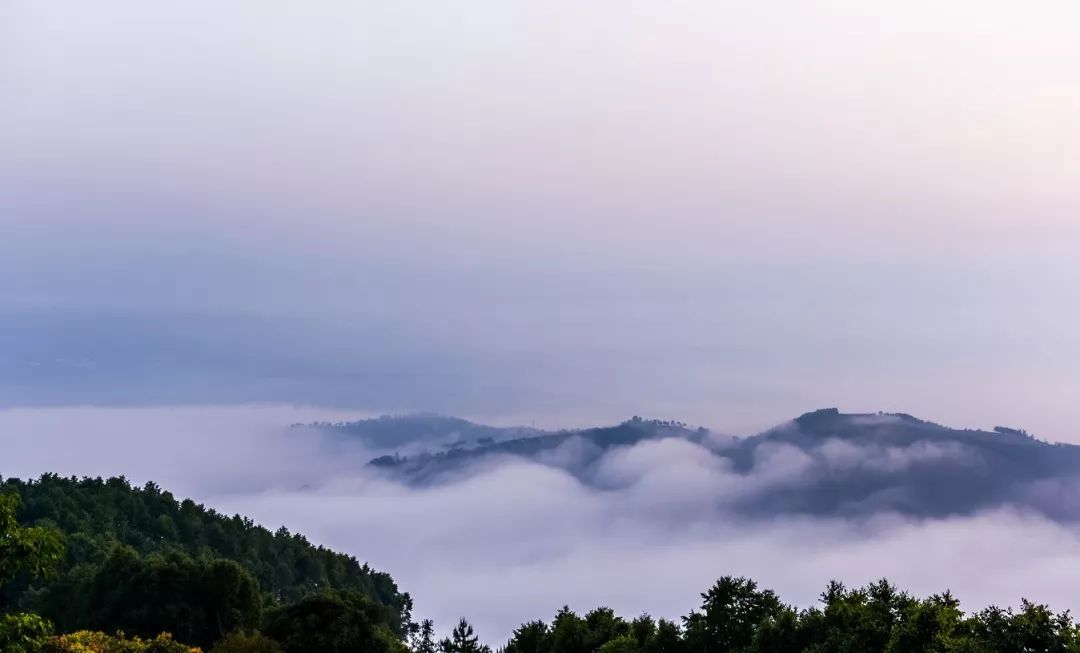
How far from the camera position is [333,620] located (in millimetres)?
57875

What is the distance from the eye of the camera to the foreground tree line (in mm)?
37000

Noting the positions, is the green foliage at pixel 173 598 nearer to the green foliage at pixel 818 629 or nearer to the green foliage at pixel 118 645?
the green foliage at pixel 118 645

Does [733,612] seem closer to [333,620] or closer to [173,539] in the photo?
[333,620]

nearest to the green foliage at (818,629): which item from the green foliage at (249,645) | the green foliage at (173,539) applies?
the green foliage at (249,645)

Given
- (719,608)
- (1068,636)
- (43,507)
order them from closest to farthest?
(1068,636)
(719,608)
(43,507)

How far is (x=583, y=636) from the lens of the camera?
5178cm

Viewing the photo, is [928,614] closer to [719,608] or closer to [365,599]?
[719,608]

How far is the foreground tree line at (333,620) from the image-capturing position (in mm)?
37000

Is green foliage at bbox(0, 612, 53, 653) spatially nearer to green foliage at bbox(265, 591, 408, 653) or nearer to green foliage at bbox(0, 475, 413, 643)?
green foliage at bbox(265, 591, 408, 653)

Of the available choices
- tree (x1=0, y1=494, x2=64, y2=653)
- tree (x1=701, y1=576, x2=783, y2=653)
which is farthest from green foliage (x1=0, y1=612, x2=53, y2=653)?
tree (x1=701, y1=576, x2=783, y2=653)

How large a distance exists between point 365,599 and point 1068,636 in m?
38.2

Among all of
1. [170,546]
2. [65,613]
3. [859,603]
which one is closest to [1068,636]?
[859,603]

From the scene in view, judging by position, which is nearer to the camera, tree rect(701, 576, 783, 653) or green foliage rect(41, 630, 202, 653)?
green foliage rect(41, 630, 202, 653)

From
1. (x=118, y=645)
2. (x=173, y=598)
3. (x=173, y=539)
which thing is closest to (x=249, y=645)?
(x=118, y=645)
